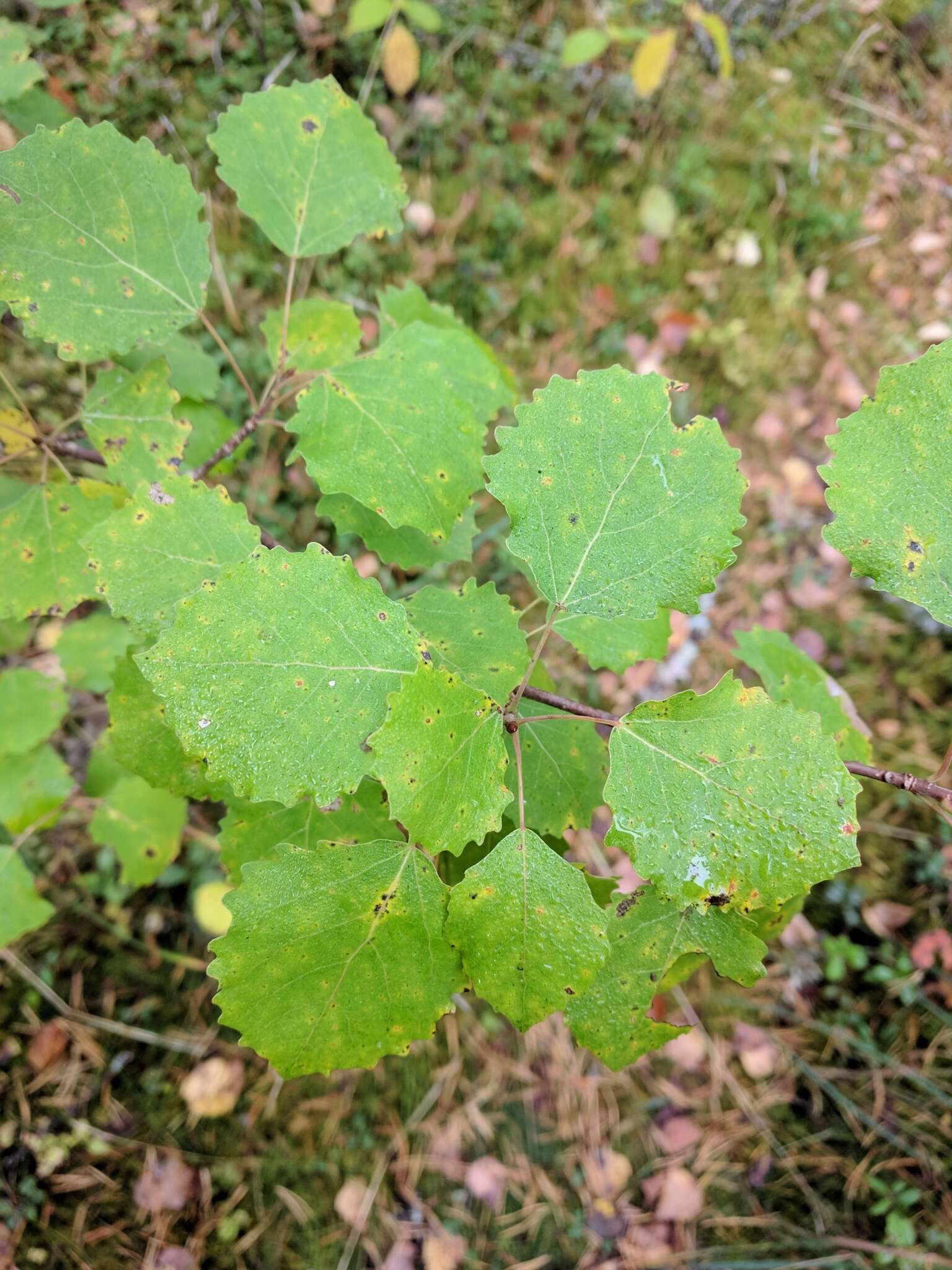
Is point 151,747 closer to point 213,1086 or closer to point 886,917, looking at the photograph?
point 213,1086

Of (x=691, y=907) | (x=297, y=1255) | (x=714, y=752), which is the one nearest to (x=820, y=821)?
(x=714, y=752)

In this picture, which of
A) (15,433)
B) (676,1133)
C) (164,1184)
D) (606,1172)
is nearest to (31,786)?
(15,433)

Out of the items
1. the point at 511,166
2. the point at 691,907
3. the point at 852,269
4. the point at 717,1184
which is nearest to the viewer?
the point at 691,907

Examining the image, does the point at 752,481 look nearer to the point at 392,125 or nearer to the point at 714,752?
the point at 392,125

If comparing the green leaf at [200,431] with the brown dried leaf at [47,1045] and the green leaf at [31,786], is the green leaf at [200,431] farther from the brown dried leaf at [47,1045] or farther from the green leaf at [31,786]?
the brown dried leaf at [47,1045]

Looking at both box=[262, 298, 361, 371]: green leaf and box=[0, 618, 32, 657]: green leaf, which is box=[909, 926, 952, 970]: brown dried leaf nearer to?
box=[262, 298, 361, 371]: green leaf

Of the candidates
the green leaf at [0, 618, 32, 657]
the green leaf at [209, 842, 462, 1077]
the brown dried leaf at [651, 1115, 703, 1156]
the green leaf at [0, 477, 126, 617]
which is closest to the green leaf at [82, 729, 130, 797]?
the green leaf at [0, 618, 32, 657]
